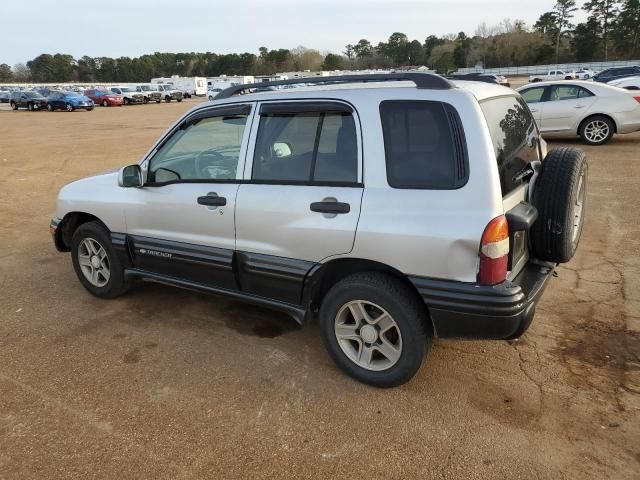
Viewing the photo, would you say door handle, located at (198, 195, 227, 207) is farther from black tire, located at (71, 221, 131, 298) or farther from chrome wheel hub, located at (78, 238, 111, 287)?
chrome wheel hub, located at (78, 238, 111, 287)

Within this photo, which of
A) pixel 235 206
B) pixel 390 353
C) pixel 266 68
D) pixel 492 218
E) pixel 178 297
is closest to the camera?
pixel 492 218

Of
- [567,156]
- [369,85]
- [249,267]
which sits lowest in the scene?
[249,267]

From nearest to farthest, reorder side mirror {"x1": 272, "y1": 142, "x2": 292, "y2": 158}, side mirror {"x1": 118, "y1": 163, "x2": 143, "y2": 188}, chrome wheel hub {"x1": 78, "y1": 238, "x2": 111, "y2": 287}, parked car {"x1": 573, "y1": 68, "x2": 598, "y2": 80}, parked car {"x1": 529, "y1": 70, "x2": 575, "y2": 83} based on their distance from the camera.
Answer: side mirror {"x1": 272, "y1": 142, "x2": 292, "y2": 158} < side mirror {"x1": 118, "y1": 163, "x2": 143, "y2": 188} < chrome wheel hub {"x1": 78, "y1": 238, "x2": 111, "y2": 287} < parked car {"x1": 573, "y1": 68, "x2": 598, "y2": 80} < parked car {"x1": 529, "y1": 70, "x2": 575, "y2": 83}

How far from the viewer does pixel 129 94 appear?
44.5 m

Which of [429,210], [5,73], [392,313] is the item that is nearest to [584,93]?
[429,210]

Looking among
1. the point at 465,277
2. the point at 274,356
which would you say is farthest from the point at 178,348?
the point at 465,277

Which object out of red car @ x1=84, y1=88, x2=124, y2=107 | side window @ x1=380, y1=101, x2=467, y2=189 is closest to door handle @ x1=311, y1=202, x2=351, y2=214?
side window @ x1=380, y1=101, x2=467, y2=189

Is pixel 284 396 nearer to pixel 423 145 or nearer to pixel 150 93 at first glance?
pixel 423 145

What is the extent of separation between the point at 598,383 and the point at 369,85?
2.37 meters

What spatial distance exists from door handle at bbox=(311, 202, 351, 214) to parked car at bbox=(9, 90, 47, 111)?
41759 millimetres

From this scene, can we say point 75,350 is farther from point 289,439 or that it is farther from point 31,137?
point 31,137

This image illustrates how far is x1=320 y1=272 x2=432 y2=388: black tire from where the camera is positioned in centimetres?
302

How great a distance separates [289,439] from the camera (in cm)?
284

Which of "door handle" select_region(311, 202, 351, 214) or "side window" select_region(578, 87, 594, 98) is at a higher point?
"side window" select_region(578, 87, 594, 98)
